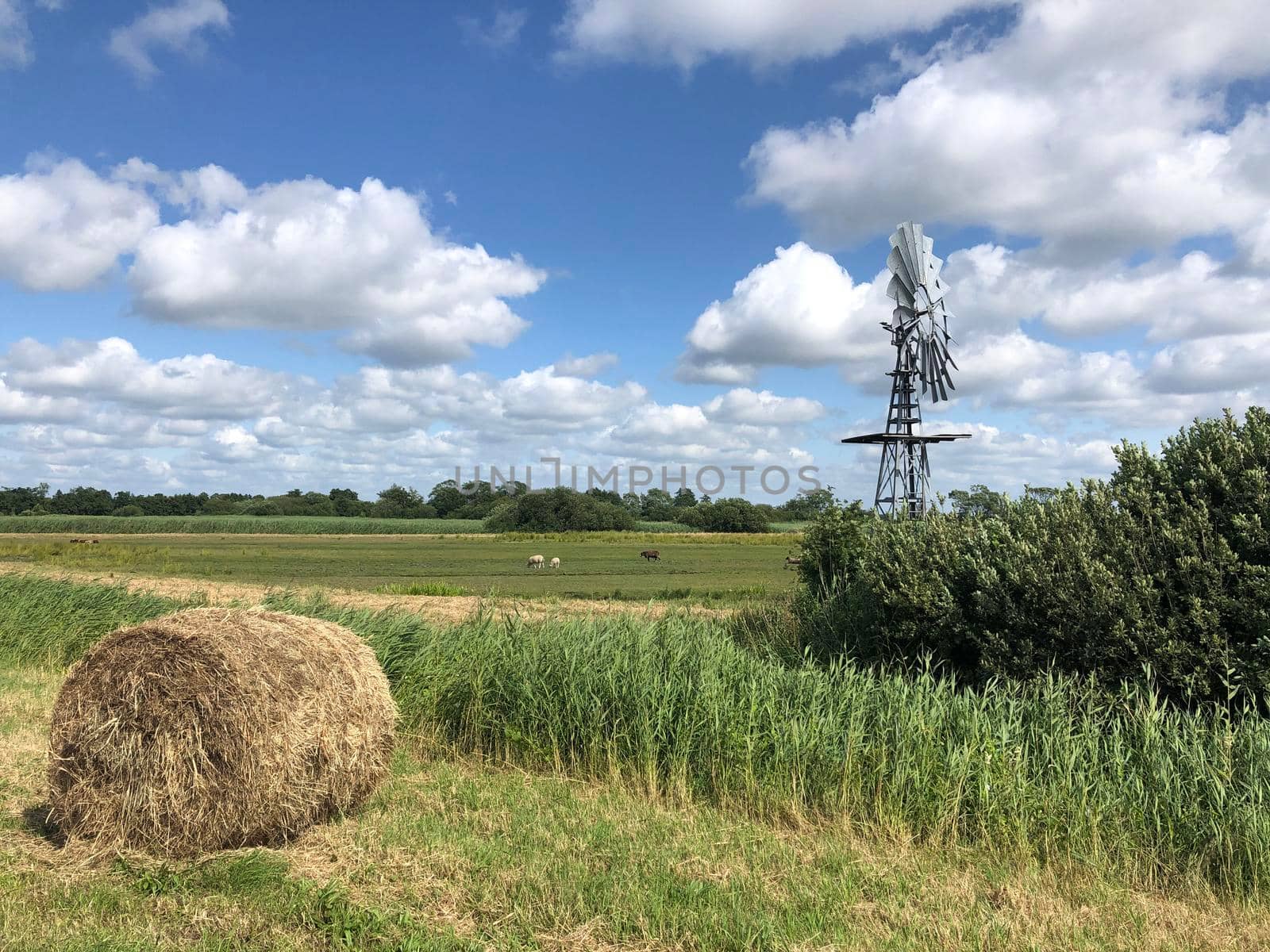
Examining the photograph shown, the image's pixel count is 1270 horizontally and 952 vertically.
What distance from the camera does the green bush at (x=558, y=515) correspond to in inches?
4646

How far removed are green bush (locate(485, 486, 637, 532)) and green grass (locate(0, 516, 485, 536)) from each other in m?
7.45

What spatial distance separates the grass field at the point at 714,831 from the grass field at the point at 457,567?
1864cm

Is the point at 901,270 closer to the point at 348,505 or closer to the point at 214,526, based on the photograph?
the point at 214,526

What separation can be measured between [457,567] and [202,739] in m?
45.6

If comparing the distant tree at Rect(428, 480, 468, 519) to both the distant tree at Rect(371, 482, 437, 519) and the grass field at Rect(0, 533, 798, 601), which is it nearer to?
the distant tree at Rect(371, 482, 437, 519)

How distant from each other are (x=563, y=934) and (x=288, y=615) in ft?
13.0

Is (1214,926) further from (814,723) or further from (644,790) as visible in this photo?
(644,790)

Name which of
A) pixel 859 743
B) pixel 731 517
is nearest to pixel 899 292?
Result: pixel 859 743

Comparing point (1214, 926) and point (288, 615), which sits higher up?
point (288, 615)

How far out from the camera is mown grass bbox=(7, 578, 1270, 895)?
248 inches

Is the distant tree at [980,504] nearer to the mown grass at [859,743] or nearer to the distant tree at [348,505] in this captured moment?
the mown grass at [859,743]

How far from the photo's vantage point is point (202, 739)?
6277mm

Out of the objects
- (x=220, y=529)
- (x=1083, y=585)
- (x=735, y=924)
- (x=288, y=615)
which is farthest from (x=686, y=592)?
(x=220, y=529)

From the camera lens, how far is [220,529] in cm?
11525
